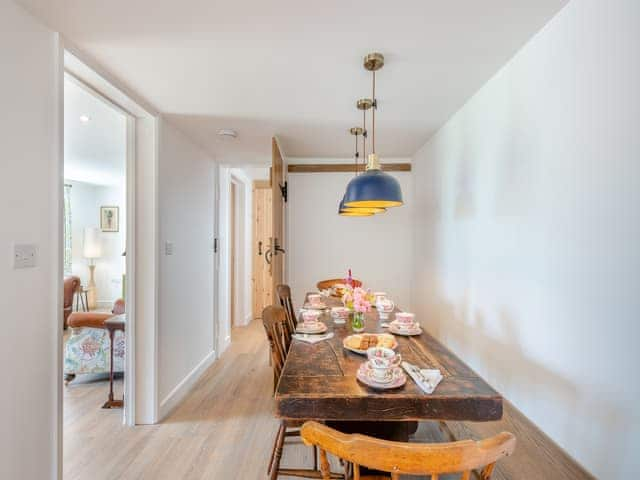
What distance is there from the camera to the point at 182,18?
140cm

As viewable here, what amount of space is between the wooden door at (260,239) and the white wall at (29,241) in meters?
3.70

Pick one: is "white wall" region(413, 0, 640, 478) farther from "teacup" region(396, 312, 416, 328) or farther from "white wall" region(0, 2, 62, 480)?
"white wall" region(0, 2, 62, 480)

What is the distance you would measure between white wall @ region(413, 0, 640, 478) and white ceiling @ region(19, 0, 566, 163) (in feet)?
0.83

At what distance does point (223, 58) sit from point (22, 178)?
113 cm

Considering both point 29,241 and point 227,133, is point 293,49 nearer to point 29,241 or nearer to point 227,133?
point 227,133

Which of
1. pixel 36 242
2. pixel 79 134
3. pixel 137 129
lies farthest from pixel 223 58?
pixel 79 134

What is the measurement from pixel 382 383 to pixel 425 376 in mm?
201

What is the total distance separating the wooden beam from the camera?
154 inches

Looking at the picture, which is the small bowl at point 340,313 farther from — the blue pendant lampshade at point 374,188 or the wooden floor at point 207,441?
the wooden floor at point 207,441

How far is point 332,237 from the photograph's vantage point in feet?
13.0

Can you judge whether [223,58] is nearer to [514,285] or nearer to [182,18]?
[182,18]

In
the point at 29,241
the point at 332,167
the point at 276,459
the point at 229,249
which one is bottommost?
the point at 276,459

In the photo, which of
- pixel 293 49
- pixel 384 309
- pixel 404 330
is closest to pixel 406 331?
pixel 404 330

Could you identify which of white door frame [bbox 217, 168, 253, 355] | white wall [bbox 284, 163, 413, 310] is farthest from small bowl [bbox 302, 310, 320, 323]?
white door frame [bbox 217, 168, 253, 355]
